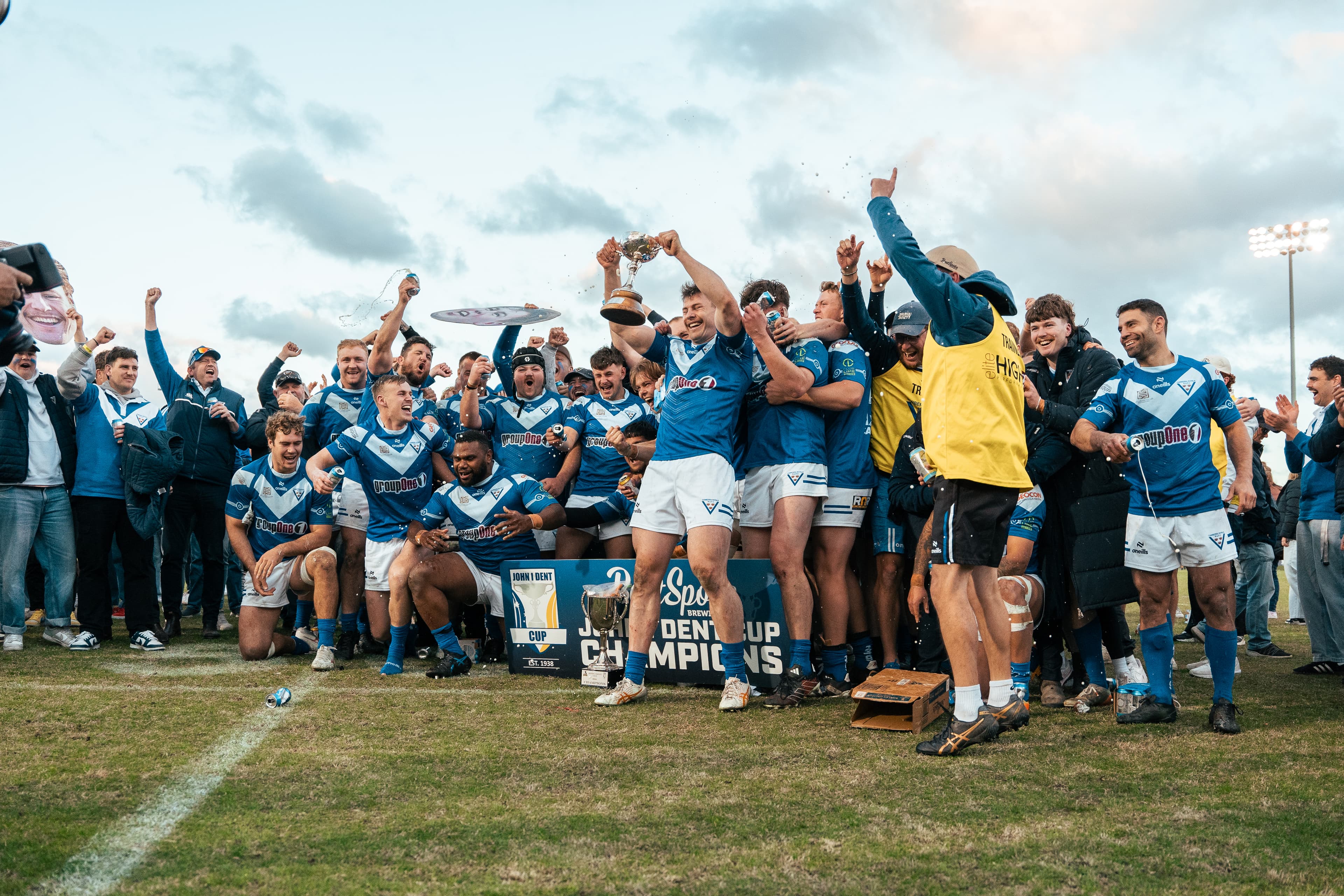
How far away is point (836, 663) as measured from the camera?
19.5ft

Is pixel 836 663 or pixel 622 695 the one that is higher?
pixel 836 663

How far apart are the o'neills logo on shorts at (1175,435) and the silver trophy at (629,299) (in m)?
2.79

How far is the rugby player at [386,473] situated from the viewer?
738cm

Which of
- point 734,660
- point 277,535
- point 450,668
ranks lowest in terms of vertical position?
point 450,668

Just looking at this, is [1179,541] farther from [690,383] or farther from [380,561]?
[380,561]

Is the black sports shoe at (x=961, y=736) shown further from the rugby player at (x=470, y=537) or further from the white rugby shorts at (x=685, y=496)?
the rugby player at (x=470, y=537)

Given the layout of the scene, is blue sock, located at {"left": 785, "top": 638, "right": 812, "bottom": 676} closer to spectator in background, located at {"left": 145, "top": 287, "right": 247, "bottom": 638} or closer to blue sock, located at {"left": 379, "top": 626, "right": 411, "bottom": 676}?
blue sock, located at {"left": 379, "top": 626, "right": 411, "bottom": 676}

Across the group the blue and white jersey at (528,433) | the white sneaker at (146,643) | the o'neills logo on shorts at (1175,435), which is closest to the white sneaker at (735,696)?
the o'neills logo on shorts at (1175,435)

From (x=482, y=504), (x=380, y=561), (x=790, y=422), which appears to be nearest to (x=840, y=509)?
(x=790, y=422)

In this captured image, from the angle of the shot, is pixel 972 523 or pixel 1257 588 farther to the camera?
pixel 1257 588

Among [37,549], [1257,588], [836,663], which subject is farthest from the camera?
[1257,588]

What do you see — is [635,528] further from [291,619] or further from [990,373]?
[291,619]

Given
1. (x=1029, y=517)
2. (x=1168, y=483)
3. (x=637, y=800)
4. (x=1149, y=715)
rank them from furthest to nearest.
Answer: (x=1029, y=517) → (x=1168, y=483) → (x=1149, y=715) → (x=637, y=800)

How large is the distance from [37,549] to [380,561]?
295cm
